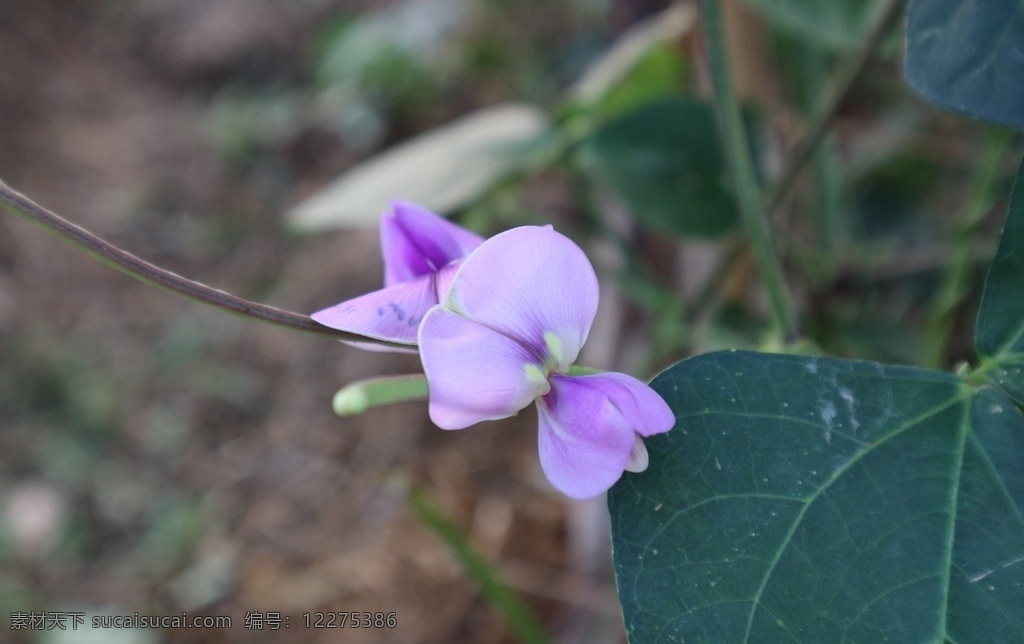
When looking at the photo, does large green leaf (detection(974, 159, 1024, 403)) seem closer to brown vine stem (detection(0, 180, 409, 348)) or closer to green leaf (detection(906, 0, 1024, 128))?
green leaf (detection(906, 0, 1024, 128))

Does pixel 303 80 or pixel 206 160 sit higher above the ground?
pixel 303 80

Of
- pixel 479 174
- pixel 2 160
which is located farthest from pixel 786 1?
pixel 2 160

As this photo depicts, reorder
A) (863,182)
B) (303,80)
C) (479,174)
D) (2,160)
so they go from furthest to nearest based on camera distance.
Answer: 1. (303,80)
2. (2,160)
3. (863,182)
4. (479,174)

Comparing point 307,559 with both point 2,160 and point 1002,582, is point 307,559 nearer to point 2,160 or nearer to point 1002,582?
point 1002,582

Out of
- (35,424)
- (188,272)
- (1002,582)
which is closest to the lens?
(1002,582)

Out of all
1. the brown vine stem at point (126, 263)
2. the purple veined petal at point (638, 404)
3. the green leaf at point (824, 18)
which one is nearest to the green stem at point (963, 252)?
the green leaf at point (824, 18)

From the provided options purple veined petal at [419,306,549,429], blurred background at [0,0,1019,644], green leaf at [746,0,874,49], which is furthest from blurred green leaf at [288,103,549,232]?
purple veined petal at [419,306,549,429]
